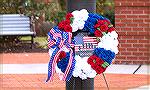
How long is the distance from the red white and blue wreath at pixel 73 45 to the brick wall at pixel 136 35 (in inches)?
212

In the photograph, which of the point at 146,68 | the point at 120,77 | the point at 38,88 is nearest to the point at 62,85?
the point at 38,88

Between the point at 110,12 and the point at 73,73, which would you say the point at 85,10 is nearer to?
the point at 73,73

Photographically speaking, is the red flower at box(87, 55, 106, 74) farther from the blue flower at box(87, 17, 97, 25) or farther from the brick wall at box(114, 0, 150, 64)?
the brick wall at box(114, 0, 150, 64)

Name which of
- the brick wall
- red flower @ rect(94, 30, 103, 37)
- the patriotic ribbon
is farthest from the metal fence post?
the brick wall

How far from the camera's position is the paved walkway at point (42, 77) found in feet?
27.1

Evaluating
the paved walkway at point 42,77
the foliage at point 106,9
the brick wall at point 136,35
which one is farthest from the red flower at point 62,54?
the foliage at point 106,9

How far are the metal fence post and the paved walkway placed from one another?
3157 millimetres

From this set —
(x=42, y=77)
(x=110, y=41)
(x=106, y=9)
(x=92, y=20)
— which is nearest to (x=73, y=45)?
(x=92, y=20)

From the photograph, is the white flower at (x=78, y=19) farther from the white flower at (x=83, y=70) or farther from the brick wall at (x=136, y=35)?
the brick wall at (x=136, y=35)

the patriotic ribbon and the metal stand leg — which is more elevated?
the patriotic ribbon

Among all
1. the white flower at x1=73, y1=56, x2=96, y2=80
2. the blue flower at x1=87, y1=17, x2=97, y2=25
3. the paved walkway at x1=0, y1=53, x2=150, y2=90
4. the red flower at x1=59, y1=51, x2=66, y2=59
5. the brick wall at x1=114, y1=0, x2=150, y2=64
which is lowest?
the paved walkway at x1=0, y1=53, x2=150, y2=90

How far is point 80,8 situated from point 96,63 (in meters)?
0.64

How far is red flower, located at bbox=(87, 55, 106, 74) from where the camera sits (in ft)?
16.3

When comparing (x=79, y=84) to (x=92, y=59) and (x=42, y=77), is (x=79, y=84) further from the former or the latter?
(x=42, y=77)
